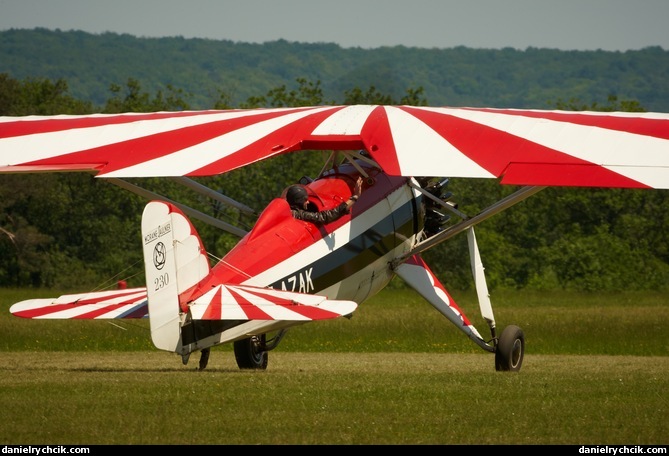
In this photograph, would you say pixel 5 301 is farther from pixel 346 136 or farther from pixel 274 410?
pixel 274 410

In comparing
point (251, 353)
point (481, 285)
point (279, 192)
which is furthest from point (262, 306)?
point (279, 192)

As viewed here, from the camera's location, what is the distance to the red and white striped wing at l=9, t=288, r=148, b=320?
10773 mm

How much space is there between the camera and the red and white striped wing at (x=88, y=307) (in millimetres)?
10773

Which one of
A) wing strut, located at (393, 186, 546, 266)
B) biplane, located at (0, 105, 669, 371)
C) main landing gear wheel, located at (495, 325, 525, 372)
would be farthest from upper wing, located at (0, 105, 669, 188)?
main landing gear wheel, located at (495, 325, 525, 372)

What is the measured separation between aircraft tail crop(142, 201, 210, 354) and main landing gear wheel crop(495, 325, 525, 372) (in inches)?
150

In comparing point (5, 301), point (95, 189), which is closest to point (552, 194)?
point (95, 189)

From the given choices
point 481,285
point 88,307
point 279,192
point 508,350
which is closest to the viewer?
point 88,307

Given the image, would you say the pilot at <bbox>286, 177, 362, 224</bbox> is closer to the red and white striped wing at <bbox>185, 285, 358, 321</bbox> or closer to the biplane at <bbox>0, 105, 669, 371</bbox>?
the biplane at <bbox>0, 105, 669, 371</bbox>

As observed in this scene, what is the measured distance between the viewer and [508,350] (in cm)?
1310

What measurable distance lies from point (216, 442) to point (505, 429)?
1.84 meters

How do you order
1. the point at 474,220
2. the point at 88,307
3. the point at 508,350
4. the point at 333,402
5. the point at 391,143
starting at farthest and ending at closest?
the point at 474,220 → the point at 508,350 → the point at 391,143 → the point at 88,307 → the point at 333,402

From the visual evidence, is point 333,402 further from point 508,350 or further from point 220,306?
point 508,350

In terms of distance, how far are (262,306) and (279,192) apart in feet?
92.9

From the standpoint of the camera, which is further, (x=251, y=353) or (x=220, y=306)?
(x=251, y=353)
